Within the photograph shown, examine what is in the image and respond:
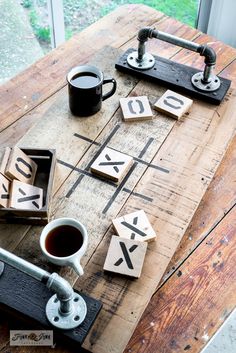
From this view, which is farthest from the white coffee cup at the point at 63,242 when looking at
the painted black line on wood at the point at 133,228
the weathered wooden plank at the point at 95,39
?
the weathered wooden plank at the point at 95,39

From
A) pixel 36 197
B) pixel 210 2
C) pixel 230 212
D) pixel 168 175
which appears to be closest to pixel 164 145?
pixel 168 175

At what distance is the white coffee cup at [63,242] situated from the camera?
90 cm

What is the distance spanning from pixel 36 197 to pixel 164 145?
36 centimetres

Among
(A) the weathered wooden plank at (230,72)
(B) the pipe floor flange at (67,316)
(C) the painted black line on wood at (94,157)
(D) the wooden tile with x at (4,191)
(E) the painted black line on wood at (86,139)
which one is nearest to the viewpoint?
(B) the pipe floor flange at (67,316)

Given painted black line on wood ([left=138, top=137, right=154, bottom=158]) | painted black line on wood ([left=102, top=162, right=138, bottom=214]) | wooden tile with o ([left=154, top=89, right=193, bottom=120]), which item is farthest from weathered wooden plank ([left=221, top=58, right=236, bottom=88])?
painted black line on wood ([left=102, top=162, right=138, bottom=214])

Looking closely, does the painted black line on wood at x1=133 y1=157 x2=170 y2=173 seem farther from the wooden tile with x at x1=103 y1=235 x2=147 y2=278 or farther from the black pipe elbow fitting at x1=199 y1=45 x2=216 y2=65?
the black pipe elbow fitting at x1=199 y1=45 x2=216 y2=65

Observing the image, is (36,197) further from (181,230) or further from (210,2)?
(210,2)

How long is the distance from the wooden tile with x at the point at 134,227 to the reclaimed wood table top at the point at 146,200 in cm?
2

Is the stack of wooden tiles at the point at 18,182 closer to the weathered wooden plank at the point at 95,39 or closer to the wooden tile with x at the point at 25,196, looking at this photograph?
the wooden tile with x at the point at 25,196

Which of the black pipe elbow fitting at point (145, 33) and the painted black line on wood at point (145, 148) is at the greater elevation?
the black pipe elbow fitting at point (145, 33)

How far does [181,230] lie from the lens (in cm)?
102

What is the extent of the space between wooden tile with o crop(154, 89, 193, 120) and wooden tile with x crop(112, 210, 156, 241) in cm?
35

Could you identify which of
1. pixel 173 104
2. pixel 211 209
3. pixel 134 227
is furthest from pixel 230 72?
pixel 134 227

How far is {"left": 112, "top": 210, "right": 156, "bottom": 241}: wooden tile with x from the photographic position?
3.24 ft
